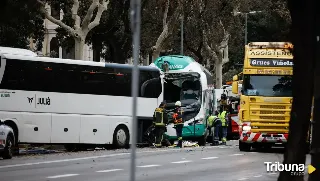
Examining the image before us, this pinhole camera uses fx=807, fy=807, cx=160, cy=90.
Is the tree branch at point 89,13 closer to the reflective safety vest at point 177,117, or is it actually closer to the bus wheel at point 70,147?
the reflective safety vest at point 177,117

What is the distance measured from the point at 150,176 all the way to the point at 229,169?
293 centimetres

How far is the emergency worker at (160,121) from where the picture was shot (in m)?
31.1

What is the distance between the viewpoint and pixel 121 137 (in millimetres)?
31281

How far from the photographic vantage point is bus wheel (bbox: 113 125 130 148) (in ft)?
102

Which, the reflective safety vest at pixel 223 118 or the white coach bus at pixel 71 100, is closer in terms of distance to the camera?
the white coach bus at pixel 71 100

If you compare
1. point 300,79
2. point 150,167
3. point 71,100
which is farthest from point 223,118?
point 300,79

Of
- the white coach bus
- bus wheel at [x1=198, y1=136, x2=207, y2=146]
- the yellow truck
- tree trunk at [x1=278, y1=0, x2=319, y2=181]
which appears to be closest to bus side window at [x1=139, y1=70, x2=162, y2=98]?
the white coach bus

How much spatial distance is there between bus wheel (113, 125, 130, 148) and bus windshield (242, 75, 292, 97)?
6033 millimetres

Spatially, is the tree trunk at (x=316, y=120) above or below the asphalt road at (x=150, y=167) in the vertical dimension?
above

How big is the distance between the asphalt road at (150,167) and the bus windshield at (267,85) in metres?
2.06

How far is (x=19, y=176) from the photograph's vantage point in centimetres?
1845

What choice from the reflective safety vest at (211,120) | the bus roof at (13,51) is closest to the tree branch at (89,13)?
the reflective safety vest at (211,120)

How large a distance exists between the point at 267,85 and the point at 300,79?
15755 mm

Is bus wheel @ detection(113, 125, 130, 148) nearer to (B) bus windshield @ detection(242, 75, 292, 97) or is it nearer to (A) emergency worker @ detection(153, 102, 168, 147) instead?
(A) emergency worker @ detection(153, 102, 168, 147)
